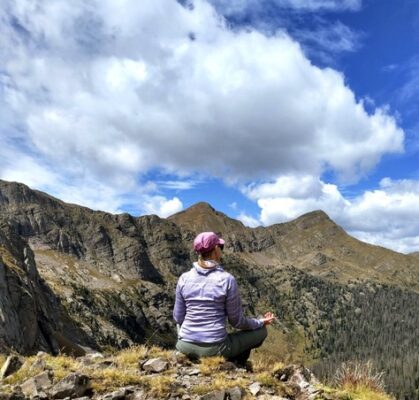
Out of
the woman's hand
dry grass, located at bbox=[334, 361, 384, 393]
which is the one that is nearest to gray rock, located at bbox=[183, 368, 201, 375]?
the woman's hand

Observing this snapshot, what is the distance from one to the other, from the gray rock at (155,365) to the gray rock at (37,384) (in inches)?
101

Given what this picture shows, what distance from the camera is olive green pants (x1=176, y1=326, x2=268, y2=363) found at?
40.8 feet

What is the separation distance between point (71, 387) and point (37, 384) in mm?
956

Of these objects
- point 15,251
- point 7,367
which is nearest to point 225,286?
point 7,367

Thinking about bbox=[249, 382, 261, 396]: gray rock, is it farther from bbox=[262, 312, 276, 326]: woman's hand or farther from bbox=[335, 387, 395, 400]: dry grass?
bbox=[262, 312, 276, 326]: woman's hand

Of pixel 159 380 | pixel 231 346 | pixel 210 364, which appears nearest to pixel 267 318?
pixel 231 346

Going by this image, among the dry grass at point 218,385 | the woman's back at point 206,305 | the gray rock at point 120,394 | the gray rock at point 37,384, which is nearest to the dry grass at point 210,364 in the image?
the woman's back at point 206,305

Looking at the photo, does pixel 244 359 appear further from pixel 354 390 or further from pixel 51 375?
pixel 51 375

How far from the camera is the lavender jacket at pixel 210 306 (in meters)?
12.3

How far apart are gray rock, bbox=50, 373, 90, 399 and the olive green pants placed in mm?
3033

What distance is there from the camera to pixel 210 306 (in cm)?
1243

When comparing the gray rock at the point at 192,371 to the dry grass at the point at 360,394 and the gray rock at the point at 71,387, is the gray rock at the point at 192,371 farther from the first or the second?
the dry grass at the point at 360,394

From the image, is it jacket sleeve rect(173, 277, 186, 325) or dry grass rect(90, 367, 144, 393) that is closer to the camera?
dry grass rect(90, 367, 144, 393)

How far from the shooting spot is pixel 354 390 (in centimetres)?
1215
